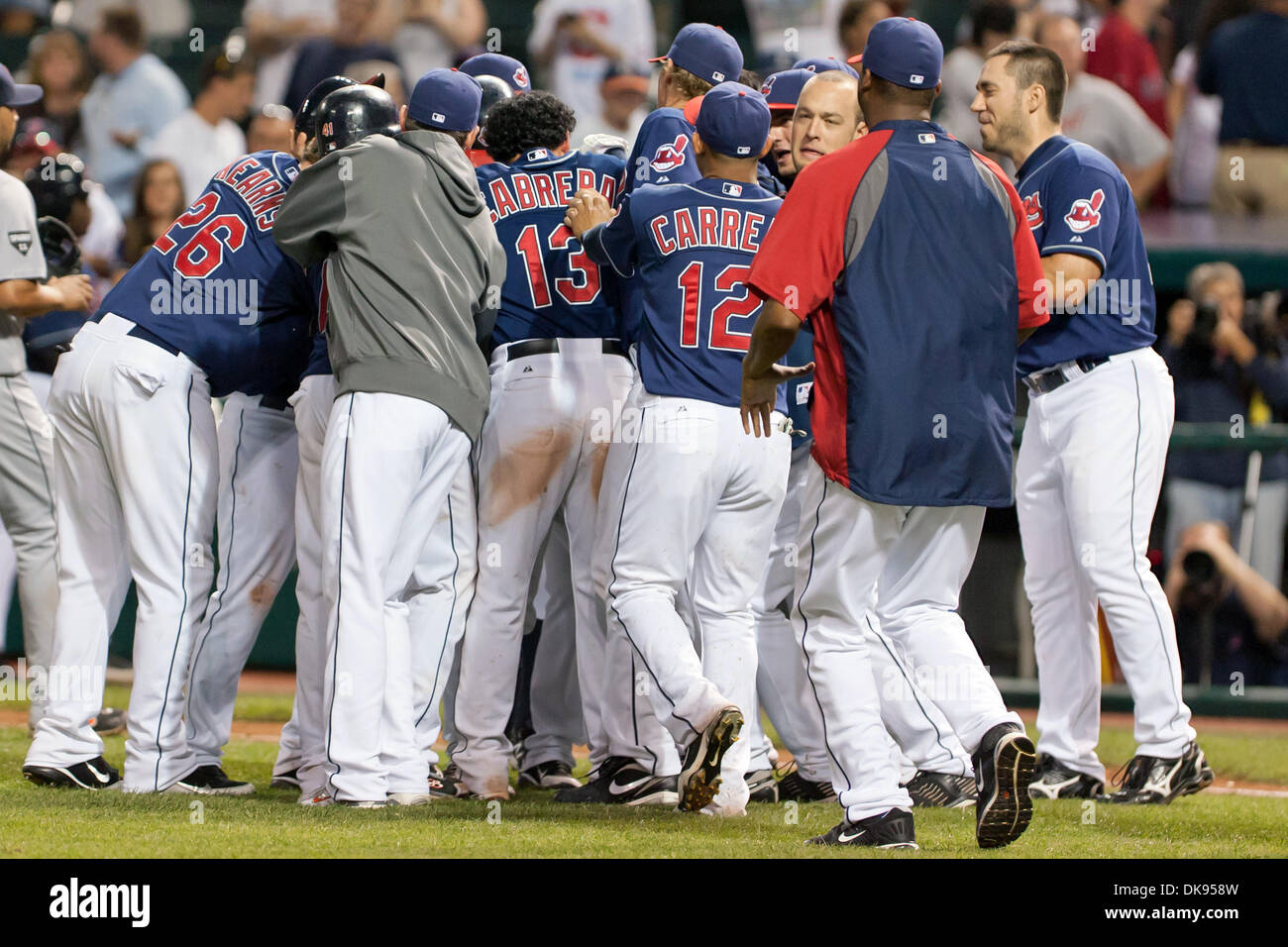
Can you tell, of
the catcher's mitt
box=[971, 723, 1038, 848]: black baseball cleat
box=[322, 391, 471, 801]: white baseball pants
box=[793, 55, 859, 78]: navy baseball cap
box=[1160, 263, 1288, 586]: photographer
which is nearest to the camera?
box=[971, 723, 1038, 848]: black baseball cleat

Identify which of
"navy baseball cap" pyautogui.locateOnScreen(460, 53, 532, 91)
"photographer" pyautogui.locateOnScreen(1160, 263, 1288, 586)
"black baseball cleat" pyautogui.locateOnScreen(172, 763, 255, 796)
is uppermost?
"navy baseball cap" pyautogui.locateOnScreen(460, 53, 532, 91)

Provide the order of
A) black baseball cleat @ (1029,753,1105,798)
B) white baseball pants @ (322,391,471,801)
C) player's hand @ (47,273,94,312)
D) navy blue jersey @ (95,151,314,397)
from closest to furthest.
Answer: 1. white baseball pants @ (322,391,471,801)
2. navy blue jersey @ (95,151,314,397)
3. black baseball cleat @ (1029,753,1105,798)
4. player's hand @ (47,273,94,312)

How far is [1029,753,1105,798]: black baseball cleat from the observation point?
18.4 feet

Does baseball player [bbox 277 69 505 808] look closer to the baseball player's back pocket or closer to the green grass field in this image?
the green grass field

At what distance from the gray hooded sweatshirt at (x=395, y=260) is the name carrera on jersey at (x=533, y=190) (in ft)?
1.72

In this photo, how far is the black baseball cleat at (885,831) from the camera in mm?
4082

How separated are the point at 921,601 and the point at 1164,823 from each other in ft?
4.33

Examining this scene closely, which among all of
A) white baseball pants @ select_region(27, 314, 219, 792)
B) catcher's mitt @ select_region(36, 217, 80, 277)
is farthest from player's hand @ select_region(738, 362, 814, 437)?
catcher's mitt @ select_region(36, 217, 80, 277)

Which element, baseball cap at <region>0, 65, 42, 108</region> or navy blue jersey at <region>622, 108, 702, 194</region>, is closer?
navy blue jersey at <region>622, 108, 702, 194</region>

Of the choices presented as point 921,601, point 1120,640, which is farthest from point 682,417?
point 1120,640

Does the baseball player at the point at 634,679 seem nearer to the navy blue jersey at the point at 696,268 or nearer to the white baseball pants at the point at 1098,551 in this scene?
the navy blue jersey at the point at 696,268

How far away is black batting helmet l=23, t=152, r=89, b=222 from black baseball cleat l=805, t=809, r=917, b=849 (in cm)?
442

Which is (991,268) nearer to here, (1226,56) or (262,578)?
(262,578)

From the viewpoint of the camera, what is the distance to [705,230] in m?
4.91
